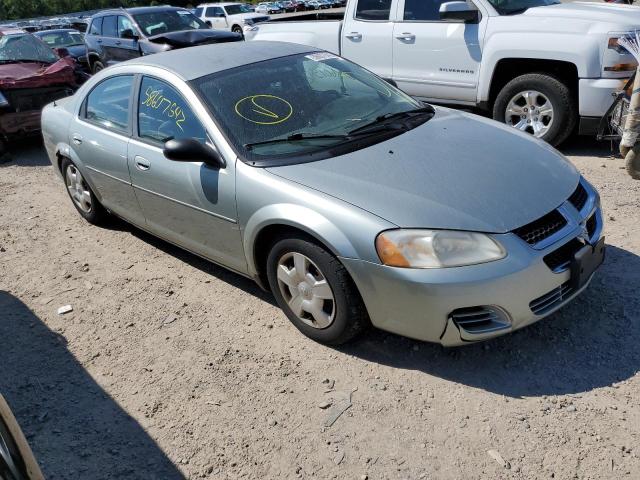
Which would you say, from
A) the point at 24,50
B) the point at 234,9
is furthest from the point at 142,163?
the point at 234,9

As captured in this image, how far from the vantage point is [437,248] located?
277cm

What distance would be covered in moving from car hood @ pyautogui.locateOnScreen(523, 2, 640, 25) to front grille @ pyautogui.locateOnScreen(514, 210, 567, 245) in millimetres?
3563

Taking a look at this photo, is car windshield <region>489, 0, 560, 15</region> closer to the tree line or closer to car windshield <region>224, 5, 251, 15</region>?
car windshield <region>224, 5, 251, 15</region>

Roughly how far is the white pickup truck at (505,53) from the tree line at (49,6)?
208ft

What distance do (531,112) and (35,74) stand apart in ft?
22.5

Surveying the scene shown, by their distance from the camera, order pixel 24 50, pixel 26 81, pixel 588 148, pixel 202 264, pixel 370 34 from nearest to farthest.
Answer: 1. pixel 202 264
2. pixel 588 148
3. pixel 370 34
4. pixel 26 81
5. pixel 24 50

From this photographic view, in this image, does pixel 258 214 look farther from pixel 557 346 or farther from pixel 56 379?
→ pixel 557 346

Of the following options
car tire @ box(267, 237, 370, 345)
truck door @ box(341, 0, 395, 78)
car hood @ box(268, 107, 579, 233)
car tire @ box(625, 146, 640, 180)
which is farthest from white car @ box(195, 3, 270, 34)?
car tire @ box(267, 237, 370, 345)

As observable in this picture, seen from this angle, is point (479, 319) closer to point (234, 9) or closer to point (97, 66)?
point (97, 66)

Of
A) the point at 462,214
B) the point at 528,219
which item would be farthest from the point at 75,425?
the point at 528,219

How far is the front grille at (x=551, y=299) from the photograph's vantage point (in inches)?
113

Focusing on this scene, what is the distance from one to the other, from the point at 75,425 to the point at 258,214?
1444 mm

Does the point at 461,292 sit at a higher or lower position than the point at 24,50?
higher

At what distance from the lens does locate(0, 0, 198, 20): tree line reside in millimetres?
64500
